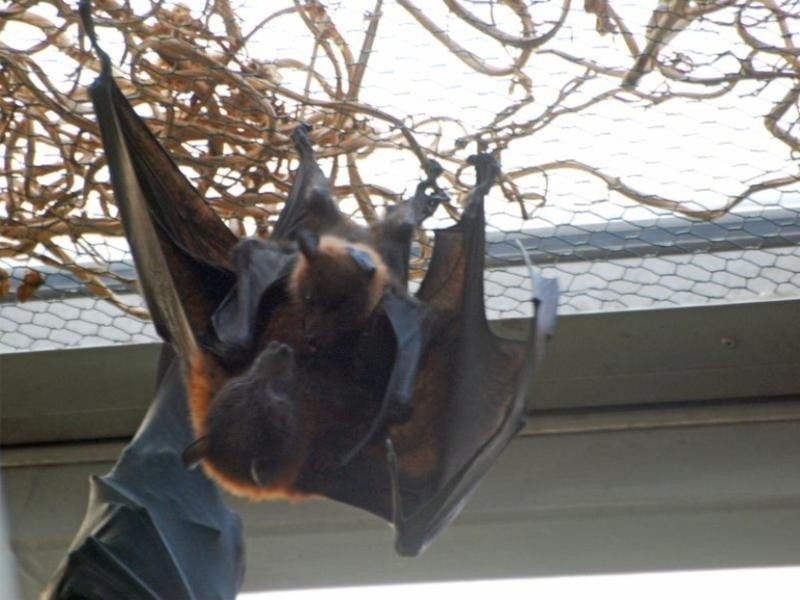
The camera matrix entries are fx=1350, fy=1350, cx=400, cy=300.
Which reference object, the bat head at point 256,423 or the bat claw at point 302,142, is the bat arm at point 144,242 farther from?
the bat claw at point 302,142

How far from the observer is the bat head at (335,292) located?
1868 mm

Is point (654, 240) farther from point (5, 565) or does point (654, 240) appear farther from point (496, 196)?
point (5, 565)

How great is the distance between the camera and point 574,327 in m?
2.26

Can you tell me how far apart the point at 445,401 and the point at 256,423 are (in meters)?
0.28

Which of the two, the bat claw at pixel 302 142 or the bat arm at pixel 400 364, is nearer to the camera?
the bat arm at pixel 400 364

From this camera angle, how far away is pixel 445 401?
1916 millimetres

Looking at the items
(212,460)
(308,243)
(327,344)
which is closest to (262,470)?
(212,460)

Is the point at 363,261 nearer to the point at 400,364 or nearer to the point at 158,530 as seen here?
the point at 400,364

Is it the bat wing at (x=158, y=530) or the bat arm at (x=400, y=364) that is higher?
the bat arm at (x=400, y=364)

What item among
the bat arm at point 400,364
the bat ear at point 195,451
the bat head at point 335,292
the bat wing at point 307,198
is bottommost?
the bat ear at point 195,451

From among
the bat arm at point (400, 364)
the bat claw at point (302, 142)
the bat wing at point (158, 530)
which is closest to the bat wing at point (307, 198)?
the bat claw at point (302, 142)

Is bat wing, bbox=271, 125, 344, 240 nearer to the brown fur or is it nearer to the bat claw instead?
the bat claw

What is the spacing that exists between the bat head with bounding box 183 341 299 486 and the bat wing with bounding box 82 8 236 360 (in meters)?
0.09

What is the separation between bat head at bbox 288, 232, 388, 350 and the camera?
1.87m
